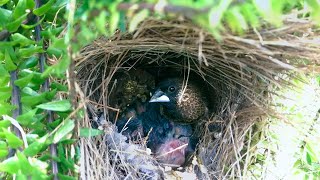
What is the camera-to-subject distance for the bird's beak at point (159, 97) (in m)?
1.40

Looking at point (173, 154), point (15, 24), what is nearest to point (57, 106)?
point (15, 24)

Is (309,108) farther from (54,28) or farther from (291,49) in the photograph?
(54,28)

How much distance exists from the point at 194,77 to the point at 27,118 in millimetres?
693

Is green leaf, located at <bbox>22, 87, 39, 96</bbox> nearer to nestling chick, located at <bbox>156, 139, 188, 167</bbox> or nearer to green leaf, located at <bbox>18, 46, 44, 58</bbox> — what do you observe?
green leaf, located at <bbox>18, 46, 44, 58</bbox>

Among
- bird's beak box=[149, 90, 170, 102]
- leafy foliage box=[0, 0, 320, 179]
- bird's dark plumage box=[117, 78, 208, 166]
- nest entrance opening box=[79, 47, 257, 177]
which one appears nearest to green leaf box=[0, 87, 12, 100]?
leafy foliage box=[0, 0, 320, 179]

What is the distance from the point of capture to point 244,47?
890mm

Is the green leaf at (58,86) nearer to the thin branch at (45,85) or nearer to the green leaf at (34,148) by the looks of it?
the thin branch at (45,85)

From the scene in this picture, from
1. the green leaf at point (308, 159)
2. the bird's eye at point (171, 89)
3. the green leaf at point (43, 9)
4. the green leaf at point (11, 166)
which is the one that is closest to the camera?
the green leaf at point (11, 166)

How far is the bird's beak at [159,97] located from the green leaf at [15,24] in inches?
24.4

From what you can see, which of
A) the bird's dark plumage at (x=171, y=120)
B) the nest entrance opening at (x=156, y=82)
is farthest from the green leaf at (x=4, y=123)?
the bird's dark plumage at (x=171, y=120)

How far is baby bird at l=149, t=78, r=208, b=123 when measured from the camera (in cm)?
137

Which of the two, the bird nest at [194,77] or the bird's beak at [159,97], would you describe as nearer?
the bird nest at [194,77]

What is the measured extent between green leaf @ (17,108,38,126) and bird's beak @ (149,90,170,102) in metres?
0.61

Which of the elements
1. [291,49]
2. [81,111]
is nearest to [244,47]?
[291,49]
